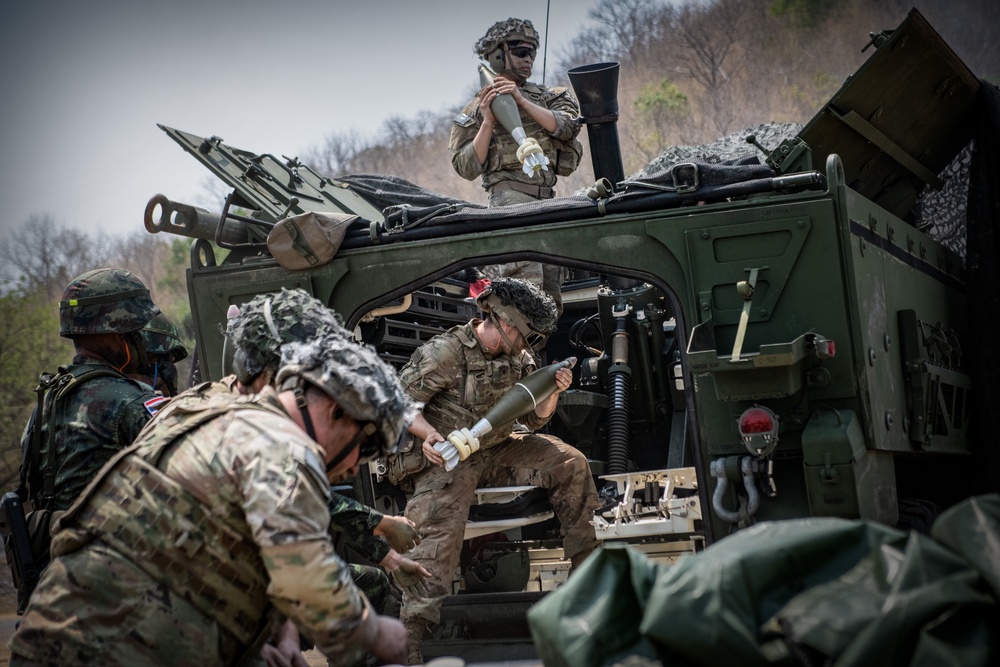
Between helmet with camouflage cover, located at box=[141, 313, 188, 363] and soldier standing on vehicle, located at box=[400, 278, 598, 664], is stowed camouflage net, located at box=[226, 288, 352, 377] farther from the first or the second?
soldier standing on vehicle, located at box=[400, 278, 598, 664]

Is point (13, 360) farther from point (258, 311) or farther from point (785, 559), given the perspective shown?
point (785, 559)

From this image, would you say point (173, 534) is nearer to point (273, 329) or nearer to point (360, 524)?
point (273, 329)

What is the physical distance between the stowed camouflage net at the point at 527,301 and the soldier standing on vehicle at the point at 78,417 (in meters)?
1.85

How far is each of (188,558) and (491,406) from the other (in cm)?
307

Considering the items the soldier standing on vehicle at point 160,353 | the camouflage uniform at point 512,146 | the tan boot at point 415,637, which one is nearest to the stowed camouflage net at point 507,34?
the camouflage uniform at point 512,146

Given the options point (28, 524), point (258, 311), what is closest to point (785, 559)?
point (258, 311)

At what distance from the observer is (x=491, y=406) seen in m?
5.77

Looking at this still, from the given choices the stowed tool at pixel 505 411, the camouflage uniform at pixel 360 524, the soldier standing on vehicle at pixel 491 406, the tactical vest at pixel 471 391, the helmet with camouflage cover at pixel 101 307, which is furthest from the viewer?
the tactical vest at pixel 471 391

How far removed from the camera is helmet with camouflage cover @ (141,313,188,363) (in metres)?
4.67

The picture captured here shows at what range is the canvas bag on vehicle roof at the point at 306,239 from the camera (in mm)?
5371

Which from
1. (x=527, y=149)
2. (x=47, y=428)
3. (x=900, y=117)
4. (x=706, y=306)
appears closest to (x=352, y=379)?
(x=47, y=428)

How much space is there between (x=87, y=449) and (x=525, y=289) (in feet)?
7.40

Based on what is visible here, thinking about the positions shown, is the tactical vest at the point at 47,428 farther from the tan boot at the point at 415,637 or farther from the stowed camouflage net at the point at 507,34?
the stowed camouflage net at the point at 507,34

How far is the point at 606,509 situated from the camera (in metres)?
5.77
